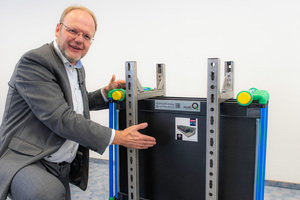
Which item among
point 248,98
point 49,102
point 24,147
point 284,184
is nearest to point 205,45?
point 248,98

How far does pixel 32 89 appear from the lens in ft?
3.55

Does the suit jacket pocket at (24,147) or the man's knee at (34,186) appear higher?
the suit jacket pocket at (24,147)

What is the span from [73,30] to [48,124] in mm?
481

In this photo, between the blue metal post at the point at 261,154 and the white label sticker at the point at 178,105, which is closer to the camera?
the blue metal post at the point at 261,154

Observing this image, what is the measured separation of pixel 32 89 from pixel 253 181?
1.04m

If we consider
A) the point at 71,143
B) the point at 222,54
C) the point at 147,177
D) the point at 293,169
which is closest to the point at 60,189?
the point at 71,143

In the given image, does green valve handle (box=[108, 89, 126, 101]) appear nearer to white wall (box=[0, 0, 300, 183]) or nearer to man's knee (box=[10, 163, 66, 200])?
man's knee (box=[10, 163, 66, 200])

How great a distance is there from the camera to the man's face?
1.23 metres

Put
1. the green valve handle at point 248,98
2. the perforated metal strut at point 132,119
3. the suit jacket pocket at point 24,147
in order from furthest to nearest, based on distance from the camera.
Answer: the perforated metal strut at point 132,119 → the suit jacket pocket at point 24,147 → the green valve handle at point 248,98

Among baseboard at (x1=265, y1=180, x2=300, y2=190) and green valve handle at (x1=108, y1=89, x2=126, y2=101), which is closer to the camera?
green valve handle at (x1=108, y1=89, x2=126, y2=101)

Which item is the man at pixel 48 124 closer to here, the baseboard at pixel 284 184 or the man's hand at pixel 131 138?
the man's hand at pixel 131 138

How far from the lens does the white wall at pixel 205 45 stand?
185 cm

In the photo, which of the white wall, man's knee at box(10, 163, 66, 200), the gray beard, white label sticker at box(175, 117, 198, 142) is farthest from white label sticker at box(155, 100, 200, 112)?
the white wall

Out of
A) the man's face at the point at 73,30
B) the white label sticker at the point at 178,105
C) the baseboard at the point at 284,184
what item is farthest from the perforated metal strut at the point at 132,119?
the baseboard at the point at 284,184
